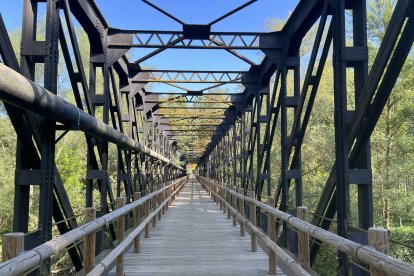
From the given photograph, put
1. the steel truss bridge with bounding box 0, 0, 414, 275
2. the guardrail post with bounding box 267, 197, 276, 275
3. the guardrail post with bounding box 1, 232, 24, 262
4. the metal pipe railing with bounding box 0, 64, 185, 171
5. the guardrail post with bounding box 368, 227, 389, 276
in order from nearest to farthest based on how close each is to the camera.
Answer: the guardrail post with bounding box 1, 232, 24, 262, the guardrail post with bounding box 368, 227, 389, 276, the metal pipe railing with bounding box 0, 64, 185, 171, the steel truss bridge with bounding box 0, 0, 414, 275, the guardrail post with bounding box 267, 197, 276, 275

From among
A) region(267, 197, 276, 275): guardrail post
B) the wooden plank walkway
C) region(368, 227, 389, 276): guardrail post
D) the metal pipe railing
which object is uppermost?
the metal pipe railing

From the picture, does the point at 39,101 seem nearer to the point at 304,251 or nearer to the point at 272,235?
the point at 304,251

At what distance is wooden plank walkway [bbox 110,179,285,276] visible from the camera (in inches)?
215

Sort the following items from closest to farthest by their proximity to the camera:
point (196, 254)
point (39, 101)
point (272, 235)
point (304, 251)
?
point (39, 101)
point (304, 251)
point (272, 235)
point (196, 254)

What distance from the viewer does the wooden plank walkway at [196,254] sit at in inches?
215

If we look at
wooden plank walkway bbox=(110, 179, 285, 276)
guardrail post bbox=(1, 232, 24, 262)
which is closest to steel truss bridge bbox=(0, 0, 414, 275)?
guardrail post bbox=(1, 232, 24, 262)

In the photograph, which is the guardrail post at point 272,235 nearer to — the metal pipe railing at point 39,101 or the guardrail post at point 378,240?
the metal pipe railing at point 39,101

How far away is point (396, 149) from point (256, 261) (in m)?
15.1

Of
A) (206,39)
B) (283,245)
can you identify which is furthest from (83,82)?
(283,245)

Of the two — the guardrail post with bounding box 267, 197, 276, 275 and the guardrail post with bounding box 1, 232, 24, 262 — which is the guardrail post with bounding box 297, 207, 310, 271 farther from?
the guardrail post with bounding box 1, 232, 24, 262

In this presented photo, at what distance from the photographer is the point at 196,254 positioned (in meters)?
6.59

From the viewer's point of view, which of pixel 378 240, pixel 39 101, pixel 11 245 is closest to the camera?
pixel 11 245

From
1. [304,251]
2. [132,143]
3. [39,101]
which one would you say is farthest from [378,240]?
[132,143]

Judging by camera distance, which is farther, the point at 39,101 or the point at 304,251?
the point at 304,251
